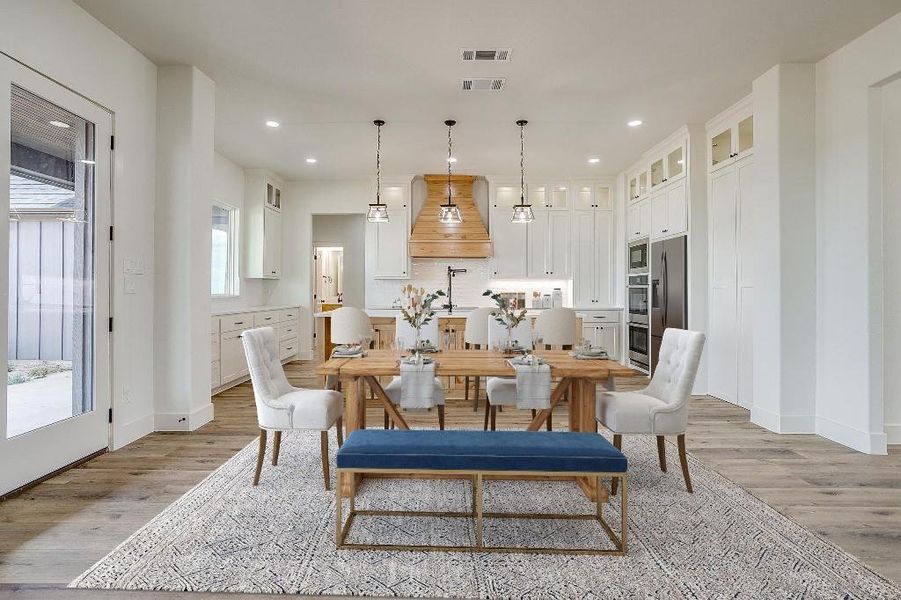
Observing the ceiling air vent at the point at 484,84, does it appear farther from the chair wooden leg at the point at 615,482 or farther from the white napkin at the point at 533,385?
the chair wooden leg at the point at 615,482

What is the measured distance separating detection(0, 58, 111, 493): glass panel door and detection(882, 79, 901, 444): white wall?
5.45 meters

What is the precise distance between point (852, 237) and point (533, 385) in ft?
9.08

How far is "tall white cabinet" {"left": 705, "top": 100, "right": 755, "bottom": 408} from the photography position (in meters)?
4.61

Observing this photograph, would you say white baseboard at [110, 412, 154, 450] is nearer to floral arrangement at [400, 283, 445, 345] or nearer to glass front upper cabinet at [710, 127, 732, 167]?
floral arrangement at [400, 283, 445, 345]

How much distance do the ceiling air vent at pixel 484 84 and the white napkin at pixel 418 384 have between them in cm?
262

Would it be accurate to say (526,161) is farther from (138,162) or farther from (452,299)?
(138,162)

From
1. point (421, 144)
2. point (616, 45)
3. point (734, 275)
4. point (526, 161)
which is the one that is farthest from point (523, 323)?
point (526, 161)

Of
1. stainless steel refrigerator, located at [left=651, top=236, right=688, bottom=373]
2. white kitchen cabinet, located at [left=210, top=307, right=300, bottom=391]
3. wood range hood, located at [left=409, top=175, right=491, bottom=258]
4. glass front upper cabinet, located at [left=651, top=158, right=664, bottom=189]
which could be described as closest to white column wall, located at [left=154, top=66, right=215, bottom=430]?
white kitchen cabinet, located at [left=210, top=307, right=300, bottom=391]

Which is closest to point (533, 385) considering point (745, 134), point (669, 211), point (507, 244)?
point (745, 134)

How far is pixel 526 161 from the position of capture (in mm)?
6531

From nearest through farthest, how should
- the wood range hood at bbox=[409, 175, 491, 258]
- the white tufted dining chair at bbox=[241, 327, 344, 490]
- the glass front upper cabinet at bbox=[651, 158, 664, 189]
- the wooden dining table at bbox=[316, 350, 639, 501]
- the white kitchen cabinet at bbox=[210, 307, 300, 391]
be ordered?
the wooden dining table at bbox=[316, 350, 639, 501] → the white tufted dining chair at bbox=[241, 327, 344, 490] → the white kitchen cabinet at bbox=[210, 307, 300, 391] → the glass front upper cabinet at bbox=[651, 158, 664, 189] → the wood range hood at bbox=[409, 175, 491, 258]

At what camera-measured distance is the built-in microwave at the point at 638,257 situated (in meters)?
6.42

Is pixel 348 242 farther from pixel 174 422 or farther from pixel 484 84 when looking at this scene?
pixel 174 422

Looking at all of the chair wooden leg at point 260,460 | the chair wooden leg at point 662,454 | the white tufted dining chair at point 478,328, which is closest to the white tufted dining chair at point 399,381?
the white tufted dining chair at point 478,328
